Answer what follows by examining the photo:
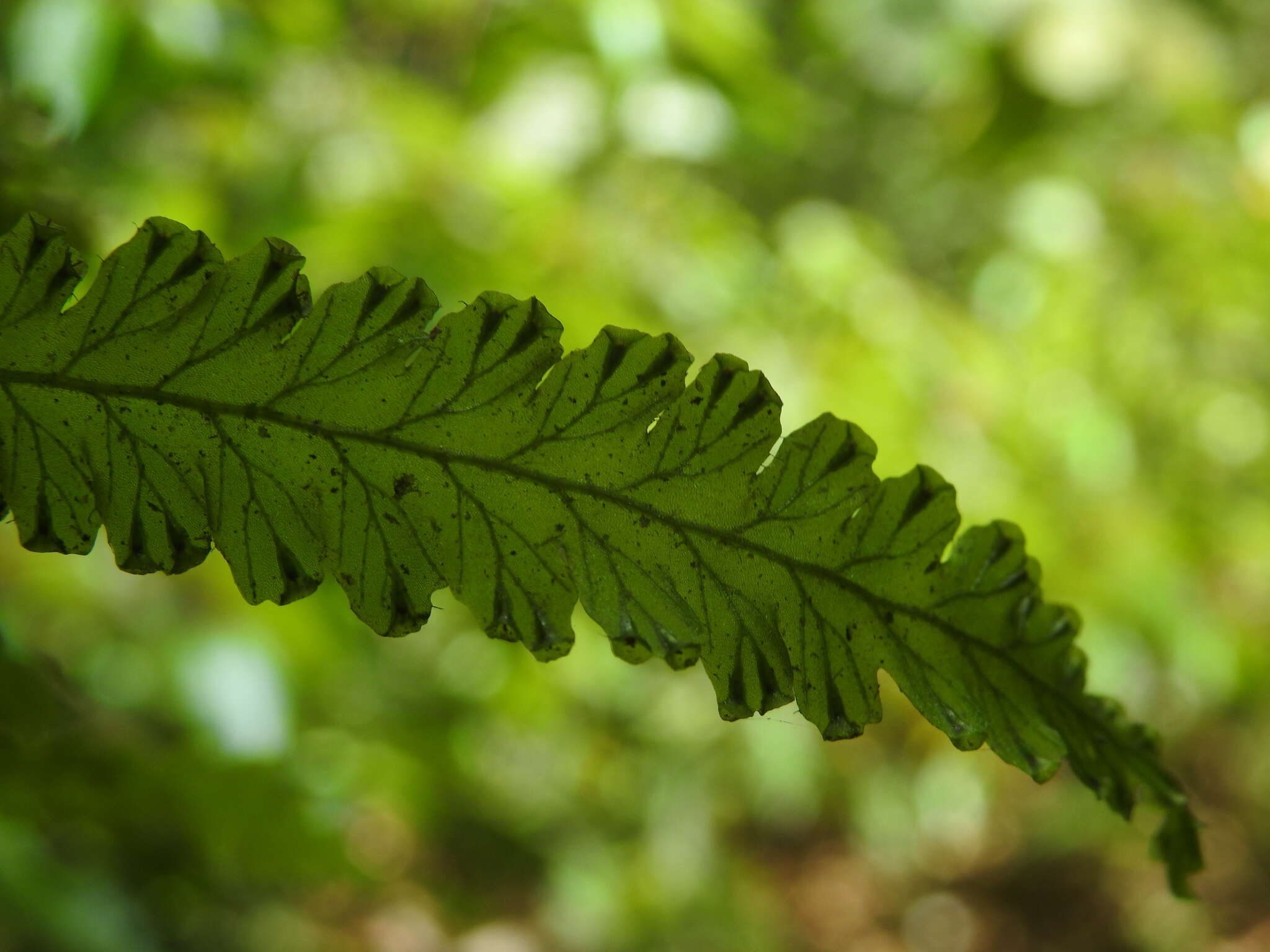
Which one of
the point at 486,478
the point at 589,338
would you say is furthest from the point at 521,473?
the point at 589,338

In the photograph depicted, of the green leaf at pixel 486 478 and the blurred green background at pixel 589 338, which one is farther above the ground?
the blurred green background at pixel 589 338

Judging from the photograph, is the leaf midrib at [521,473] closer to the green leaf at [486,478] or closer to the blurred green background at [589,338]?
the green leaf at [486,478]

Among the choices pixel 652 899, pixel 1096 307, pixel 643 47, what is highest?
pixel 1096 307

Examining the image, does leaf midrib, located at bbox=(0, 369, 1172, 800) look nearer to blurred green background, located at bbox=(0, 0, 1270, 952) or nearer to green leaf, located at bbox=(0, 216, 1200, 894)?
green leaf, located at bbox=(0, 216, 1200, 894)

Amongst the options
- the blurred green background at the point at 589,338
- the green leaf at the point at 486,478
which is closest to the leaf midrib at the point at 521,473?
the green leaf at the point at 486,478

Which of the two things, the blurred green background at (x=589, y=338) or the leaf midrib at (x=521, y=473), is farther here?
the blurred green background at (x=589, y=338)

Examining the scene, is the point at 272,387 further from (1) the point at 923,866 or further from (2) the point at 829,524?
(1) the point at 923,866

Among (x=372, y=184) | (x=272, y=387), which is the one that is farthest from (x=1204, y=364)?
(x=272, y=387)
